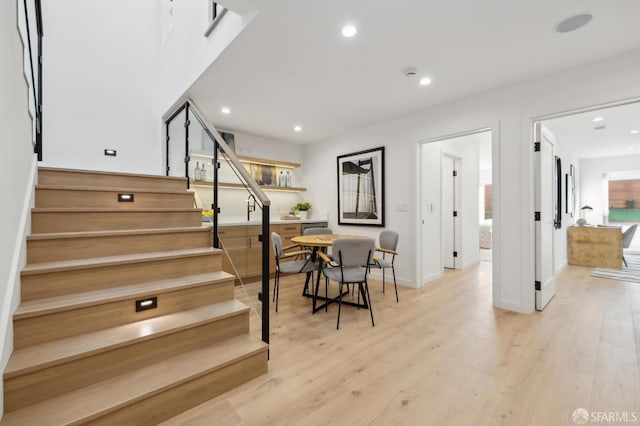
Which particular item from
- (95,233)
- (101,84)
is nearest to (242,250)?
(95,233)

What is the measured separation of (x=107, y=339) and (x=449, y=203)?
5.31m

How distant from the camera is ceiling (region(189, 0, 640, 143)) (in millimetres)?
1945

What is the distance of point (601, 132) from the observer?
4719 mm

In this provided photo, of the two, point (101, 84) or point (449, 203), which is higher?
point (101, 84)

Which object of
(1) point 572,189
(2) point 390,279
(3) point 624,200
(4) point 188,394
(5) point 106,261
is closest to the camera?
(4) point 188,394

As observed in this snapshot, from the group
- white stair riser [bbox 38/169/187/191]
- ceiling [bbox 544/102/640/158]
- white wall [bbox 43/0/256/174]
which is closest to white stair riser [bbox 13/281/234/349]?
white stair riser [bbox 38/169/187/191]

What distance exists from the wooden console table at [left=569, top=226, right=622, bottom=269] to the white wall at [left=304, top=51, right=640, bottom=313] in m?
3.85

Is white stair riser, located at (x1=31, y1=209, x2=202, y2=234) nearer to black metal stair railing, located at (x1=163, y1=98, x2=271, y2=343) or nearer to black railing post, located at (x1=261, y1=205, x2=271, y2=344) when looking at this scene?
black metal stair railing, located at (x1=163, y1=98, x2=271, y2=343)

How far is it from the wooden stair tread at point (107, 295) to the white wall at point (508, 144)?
9.45 feet

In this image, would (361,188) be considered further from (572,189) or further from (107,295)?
(572,189)

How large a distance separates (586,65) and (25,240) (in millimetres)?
4814

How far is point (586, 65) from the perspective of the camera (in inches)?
103

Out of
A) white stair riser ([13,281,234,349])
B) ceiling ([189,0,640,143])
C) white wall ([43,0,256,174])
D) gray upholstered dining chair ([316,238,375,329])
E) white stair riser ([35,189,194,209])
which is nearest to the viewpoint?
white stair riser ([13,281,234,349])

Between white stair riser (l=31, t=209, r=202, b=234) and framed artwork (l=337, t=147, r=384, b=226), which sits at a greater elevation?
framed artwork (l=337, t=147, r=384, b=226)
